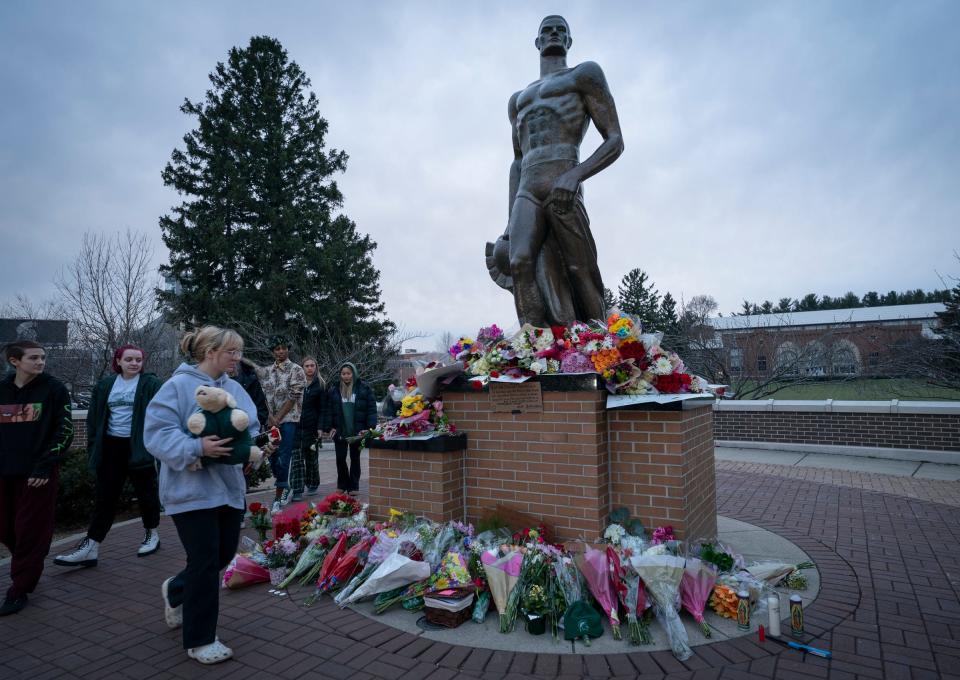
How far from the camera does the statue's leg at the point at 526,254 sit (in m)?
4.64

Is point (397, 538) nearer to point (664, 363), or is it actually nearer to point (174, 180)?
point (664, 363)

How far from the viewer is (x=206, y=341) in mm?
2871

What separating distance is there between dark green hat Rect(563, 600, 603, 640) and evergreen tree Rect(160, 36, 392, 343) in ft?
59.1

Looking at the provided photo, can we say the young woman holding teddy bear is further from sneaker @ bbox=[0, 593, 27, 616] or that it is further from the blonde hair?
sneaker @ bbox=[0, 593, 27, 616]

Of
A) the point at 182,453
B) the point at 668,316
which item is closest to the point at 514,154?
the point at 182,453

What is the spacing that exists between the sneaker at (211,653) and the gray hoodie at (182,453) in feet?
2.31

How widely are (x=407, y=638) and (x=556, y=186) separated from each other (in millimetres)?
3368

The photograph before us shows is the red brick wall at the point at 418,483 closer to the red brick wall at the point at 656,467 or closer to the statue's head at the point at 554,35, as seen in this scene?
the red brick wall at the point at 656,467

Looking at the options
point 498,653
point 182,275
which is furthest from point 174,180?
point 498,653

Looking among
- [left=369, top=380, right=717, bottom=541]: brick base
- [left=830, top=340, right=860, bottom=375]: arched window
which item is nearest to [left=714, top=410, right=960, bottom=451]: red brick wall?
[left=369, top=380, right=717, bottom=541]: brick base

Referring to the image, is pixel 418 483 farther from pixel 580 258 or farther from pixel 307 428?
pixel 307 428

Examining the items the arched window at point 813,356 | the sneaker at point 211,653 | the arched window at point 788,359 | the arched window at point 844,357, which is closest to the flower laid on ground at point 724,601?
the sneaker at point 211,653

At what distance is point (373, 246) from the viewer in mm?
23281

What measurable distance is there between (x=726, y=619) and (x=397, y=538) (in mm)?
2069
